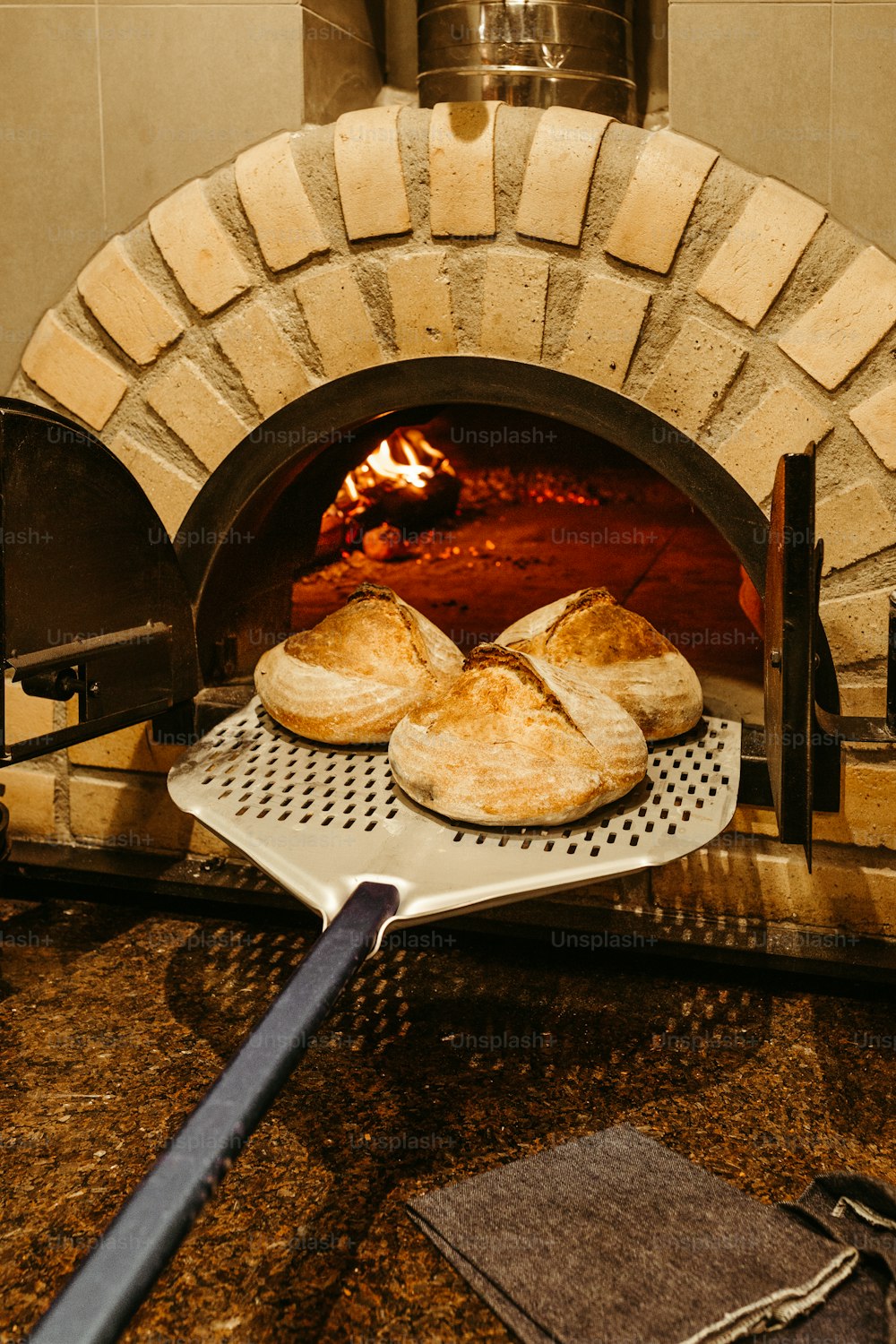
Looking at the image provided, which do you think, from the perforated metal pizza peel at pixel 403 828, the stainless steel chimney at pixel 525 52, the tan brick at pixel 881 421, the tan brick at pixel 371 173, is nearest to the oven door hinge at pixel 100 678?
the perforated metal pizza peel at pixel 403 828

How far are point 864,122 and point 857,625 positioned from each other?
76 cm

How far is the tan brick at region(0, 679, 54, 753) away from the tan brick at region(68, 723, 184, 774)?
9cm

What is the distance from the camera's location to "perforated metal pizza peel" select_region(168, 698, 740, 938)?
4.09 ft

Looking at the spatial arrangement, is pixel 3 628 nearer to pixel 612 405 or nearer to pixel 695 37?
pixel 612 405

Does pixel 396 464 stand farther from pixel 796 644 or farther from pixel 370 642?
pixel 796 644

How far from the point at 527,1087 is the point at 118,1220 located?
30.2 inches

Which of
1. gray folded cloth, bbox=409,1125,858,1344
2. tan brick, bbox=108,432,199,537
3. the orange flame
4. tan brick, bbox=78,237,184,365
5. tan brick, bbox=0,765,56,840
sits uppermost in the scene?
tan brick, bbox=78,237,184,365

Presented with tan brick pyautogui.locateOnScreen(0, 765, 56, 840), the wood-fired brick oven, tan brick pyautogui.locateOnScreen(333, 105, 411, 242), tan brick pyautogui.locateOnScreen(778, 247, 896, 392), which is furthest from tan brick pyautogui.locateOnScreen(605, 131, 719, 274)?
tan brick pyautogui.locateOnScreen(0, 765, 56, 840)

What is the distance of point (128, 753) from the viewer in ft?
6.97

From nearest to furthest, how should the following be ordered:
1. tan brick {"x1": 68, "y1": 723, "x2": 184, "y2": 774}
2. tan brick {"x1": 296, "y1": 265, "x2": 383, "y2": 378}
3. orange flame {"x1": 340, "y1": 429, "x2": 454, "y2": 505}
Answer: tan brick {"x1": 296, "y1": 265, "x2": 383, "y2": 378}, tan brick {"x1": 68, "y1": 723, "x2": 184, "y2": 774}, orange flame {"x1": 340, "y1": 429, "x2": 454, "y2": 505}

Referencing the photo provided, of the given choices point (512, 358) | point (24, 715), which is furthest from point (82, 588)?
point (512, 358)

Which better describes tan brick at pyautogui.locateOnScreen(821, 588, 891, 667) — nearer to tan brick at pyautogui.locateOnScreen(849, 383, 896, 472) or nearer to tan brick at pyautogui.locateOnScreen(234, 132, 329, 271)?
tan brick at pyautogui.locateOnScreen(849, 383, 896, 472)

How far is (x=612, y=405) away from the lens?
1746 mm

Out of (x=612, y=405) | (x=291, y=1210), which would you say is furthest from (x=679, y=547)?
(x=291, y=1210)
